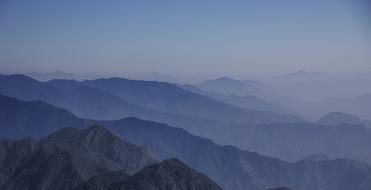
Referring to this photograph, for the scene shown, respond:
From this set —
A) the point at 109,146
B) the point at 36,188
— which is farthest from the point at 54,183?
the point at 109,146

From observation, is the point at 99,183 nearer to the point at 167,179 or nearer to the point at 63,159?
the point at 167,179

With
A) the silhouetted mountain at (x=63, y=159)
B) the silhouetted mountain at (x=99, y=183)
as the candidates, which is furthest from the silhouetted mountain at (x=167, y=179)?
the silhouetted mountain at (x=63, y=159)

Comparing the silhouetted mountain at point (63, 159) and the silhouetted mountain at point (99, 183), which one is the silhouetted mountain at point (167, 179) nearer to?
the silhouetted mountain at point (99, 183)

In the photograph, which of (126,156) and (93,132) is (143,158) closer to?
(126,156)

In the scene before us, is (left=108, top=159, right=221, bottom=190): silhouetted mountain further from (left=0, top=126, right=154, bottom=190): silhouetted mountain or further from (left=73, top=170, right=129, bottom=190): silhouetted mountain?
(left=0, top=126, right=154, bottom=190): silhouetted mountain

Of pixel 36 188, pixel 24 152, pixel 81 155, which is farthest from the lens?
pixel 24 152

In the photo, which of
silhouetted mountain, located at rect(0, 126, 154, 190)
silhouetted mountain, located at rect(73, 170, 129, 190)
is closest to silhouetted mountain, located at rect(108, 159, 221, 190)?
silhouetted mountain, located at rect(73, 170, 129, 190)

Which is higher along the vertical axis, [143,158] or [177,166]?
[177,166]
